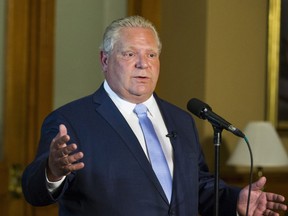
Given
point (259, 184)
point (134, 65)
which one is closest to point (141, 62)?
point (134, 65)

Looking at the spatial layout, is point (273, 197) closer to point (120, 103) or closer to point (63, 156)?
point (120, 103)

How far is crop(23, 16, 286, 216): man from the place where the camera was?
2162 millimetres

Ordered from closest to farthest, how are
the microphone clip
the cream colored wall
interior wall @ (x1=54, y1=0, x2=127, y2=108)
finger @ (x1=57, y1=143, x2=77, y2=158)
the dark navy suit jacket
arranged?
1. finger @ (x1=57, y1=143, x2=77, y2=158)
2. the dark navy suit jacket
3. the microphone clip
4. interior wall @ (x1=54, y1=0, x2=127, y2=108)
5. the cream colored wall

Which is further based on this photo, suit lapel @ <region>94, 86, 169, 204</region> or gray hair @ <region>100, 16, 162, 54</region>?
gray hair @ <region>100, 16, 162, 54</region>

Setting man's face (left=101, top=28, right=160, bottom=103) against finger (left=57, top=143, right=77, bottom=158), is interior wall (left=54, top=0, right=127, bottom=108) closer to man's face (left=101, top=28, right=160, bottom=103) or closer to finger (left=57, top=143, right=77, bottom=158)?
man's face (left=101, top=28, right=160, bottom=103)

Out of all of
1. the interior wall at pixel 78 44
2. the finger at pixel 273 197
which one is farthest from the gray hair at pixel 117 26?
the interior wall at pixel 78 44

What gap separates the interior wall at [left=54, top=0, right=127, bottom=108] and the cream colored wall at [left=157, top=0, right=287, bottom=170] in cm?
43

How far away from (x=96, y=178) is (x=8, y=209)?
1.47 metres

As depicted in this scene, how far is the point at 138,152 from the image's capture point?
87.8 inches

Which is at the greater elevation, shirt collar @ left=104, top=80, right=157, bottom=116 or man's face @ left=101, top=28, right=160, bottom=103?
man's face @ left=101, top=28, right=160, bottom=103

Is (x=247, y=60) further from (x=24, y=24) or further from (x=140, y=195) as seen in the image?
(x=140, y=195)

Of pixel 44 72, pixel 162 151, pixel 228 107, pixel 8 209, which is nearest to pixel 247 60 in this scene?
pixel 228 107

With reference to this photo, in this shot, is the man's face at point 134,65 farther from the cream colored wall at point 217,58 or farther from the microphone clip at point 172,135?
the cream colored wall at point 217,58

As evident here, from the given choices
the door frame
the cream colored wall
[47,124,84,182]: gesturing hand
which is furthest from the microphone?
the cream colored wall
